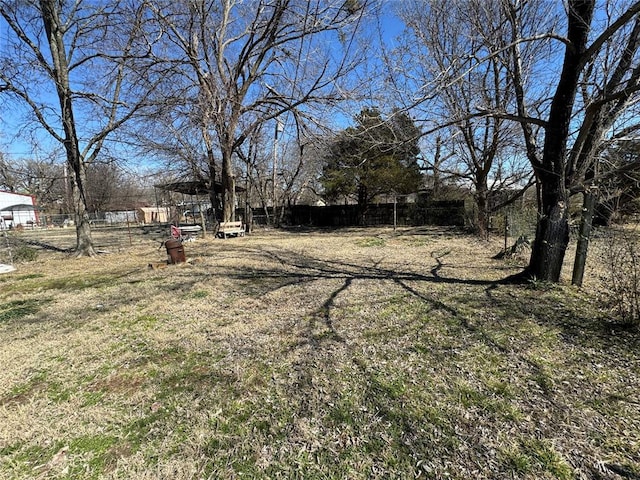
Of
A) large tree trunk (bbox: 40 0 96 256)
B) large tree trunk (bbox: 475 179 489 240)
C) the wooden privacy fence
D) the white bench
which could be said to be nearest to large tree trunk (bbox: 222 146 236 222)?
the white bench

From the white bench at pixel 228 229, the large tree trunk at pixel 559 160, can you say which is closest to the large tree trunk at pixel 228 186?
the white bench at pixel 228 229

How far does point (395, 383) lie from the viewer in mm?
2406

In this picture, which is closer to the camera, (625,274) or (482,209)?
(625,274)

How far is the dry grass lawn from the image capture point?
5.62ft

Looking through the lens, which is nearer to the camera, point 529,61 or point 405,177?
point 529,61

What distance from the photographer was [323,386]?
7.89ft

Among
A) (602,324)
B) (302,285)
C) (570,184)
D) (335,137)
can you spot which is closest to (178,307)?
(302,285)

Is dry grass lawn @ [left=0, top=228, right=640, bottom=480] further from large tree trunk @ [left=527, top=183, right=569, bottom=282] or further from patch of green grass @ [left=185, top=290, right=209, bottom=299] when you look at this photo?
large tree trunk @ [left=527, top=183, right=569, bottom=282]

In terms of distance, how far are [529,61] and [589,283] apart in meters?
4.15

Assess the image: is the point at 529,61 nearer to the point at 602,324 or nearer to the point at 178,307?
the point at 602,324

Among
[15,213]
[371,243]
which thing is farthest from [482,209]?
[15,213]

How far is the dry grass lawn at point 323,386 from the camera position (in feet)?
5.62

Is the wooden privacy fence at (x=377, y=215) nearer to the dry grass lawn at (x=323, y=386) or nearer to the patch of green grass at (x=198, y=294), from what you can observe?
the dry grass lawn at (x=323, y=386)

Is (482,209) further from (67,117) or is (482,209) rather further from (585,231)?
(67,117)
